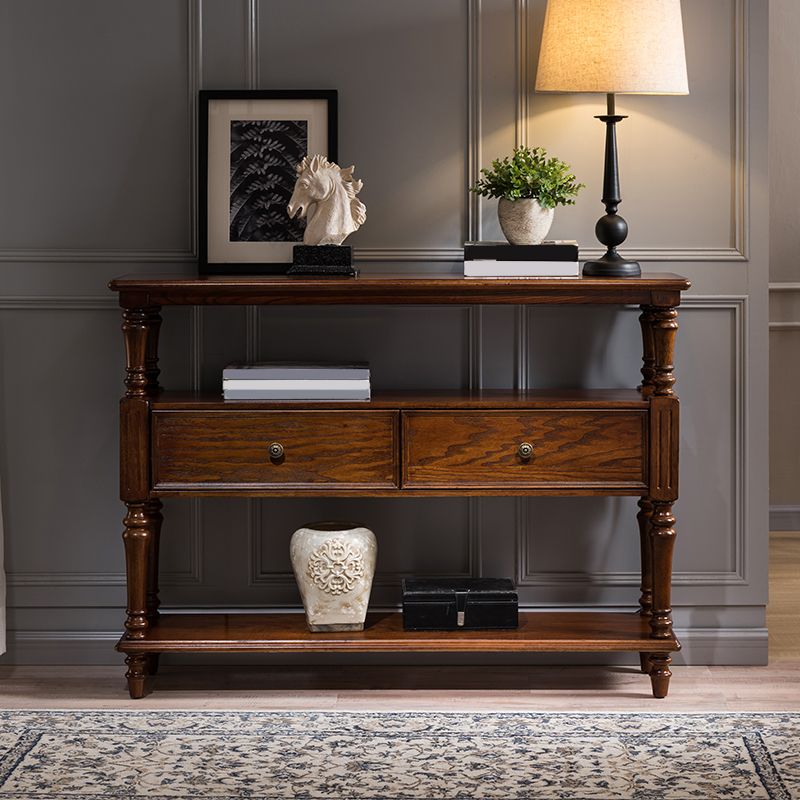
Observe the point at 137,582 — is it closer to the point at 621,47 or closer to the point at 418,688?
the point at 418,688

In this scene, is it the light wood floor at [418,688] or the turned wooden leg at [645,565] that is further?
the turned wooden leg at [645,565]

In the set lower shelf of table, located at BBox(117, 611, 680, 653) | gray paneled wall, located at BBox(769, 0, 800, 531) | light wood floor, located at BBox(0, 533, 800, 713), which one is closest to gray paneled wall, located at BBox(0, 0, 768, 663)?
light wood floor, located at BBox(0, 533, 800, 713)

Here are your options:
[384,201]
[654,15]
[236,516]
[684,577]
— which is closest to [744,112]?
[654,15]

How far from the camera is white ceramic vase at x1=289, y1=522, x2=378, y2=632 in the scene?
2.73 meters

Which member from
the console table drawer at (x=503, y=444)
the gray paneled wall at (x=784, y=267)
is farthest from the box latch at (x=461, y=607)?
the gray paneled wall at (x=784, y=267)

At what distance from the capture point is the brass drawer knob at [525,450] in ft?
8.71

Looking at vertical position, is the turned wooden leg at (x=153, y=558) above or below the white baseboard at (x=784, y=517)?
above

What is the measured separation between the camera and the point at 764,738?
8.22 feet

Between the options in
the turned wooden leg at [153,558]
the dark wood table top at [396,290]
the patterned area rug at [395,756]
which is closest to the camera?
the patterned area rug at [395,756]

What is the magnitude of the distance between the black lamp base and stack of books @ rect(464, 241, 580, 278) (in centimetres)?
5

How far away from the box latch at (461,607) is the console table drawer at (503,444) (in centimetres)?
29

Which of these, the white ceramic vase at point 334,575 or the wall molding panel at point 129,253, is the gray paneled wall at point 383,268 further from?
the white ceramic vase at point 334,575

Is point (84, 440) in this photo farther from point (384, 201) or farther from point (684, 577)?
point (684, 577)

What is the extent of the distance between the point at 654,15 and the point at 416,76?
0.60m
